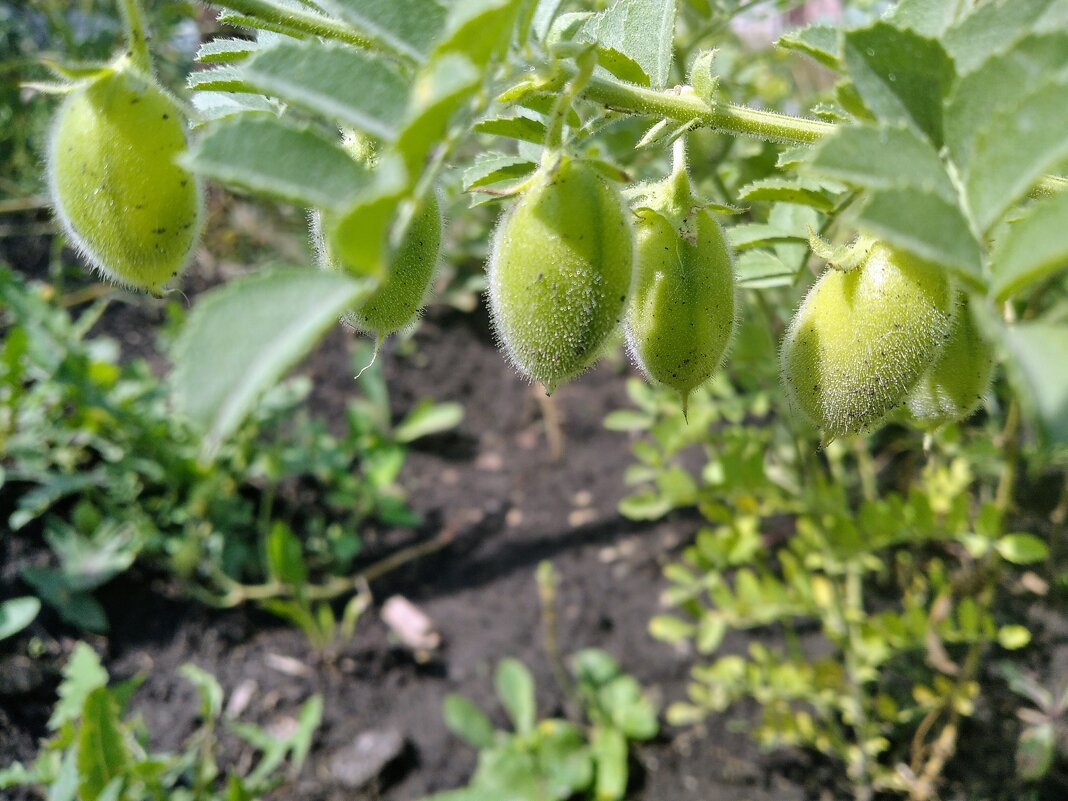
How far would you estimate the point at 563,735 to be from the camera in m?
2.13

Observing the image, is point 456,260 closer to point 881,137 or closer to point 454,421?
point 454,421

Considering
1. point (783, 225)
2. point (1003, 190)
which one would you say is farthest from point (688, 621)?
point (1003, 190)

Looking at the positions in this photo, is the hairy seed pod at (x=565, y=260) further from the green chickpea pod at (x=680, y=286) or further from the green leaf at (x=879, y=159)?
the green leaf at (x=879, y=159)

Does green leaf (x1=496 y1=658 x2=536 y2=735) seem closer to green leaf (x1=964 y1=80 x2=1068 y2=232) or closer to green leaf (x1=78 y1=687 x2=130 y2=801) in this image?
green leaf (x1=78 y1=687 x2=130 y2=801)

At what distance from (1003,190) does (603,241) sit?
0.29 meters

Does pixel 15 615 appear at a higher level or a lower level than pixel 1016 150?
lower

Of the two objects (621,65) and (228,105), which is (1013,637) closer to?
(621,65)

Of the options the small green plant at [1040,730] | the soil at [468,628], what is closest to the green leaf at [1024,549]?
the small green plant at [1040,730]

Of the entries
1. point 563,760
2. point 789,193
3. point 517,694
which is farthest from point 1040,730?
point 789,193

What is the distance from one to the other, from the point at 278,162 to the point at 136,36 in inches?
13.8

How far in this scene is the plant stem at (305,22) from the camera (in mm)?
662

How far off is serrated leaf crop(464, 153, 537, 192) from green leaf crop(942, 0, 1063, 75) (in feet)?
1.26

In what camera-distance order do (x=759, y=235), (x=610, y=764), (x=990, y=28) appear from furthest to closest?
(x=610, y=764) < (x=759, y=235) < (x=990, y=28)

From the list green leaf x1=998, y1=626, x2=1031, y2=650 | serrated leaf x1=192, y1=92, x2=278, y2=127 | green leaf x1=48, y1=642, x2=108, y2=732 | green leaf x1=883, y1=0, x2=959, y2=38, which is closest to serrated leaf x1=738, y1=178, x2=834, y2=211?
green leaf x1=883, y1=0, x2=959, y2=38
